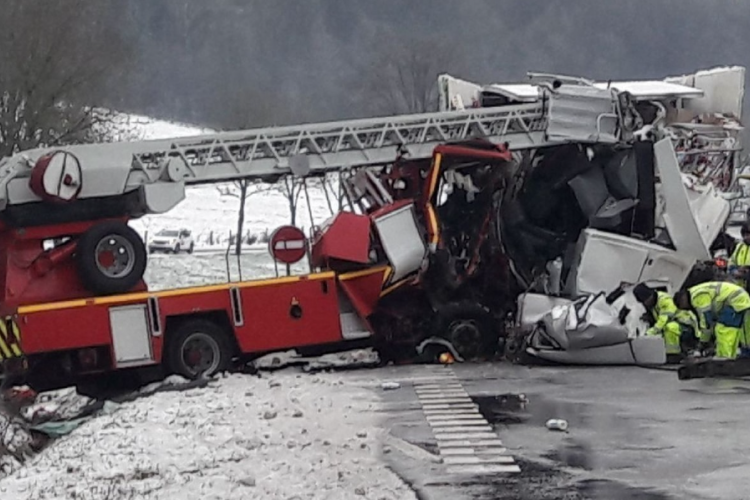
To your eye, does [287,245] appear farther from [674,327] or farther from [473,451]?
[473,451]

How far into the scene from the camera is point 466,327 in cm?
1530

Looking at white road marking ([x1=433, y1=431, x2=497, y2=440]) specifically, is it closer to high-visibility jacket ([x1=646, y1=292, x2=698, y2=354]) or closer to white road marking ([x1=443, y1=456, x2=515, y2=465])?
white road marking ([x1=443, y1=456, x2=515, y2=465])

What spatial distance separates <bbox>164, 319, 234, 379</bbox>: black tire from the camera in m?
14.5

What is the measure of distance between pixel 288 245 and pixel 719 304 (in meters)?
5.09

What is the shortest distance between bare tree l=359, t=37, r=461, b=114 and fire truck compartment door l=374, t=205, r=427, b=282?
53.4 m

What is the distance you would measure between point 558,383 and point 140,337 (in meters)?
Answer: 4.59

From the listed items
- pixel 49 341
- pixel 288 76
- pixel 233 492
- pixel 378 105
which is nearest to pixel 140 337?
pixel 49 341

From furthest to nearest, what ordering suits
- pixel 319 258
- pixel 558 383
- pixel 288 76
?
1. pixel 288 76
2. pixel 319 258
3. pixel 558 383

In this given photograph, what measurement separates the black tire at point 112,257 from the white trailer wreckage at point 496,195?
0.15 m

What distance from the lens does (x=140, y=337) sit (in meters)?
14.2

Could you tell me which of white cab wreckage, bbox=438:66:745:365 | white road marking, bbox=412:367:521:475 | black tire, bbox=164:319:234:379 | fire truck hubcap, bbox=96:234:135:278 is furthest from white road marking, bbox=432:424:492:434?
fire truck hubcap, bbox=96:234:135:278

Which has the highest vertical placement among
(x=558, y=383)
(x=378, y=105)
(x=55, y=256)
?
(x=378, y=105)

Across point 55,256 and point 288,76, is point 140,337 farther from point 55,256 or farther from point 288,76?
point 288,76

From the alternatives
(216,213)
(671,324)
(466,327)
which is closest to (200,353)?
(466,327)
